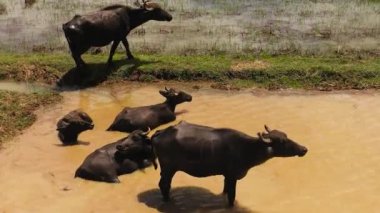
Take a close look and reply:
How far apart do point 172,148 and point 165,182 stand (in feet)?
1.84

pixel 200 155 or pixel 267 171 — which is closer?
pixel 200 155

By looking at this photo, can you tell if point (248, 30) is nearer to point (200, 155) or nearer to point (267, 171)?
point (267, 171)

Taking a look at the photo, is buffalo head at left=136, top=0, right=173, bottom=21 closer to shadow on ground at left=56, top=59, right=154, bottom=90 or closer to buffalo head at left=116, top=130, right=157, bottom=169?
shadow on ground at left=56, top=59, right=154, bottom=90

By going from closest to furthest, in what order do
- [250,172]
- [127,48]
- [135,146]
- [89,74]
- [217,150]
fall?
[217,150] → [135,146] → [250,172] → [89,74] → [127,48]

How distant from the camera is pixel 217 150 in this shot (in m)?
7.88

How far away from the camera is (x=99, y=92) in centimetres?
1291

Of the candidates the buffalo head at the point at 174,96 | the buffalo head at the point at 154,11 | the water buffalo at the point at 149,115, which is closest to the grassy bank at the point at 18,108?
the water buffalo at the point at 149,115

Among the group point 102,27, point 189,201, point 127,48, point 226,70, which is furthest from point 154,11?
point 189,201

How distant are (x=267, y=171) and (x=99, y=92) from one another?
502 cm

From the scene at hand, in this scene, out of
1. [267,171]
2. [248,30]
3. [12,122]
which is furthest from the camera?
[248,30]

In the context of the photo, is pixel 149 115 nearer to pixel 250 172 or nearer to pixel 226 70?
pixel 250 172

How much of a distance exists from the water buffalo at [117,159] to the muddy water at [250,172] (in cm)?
13

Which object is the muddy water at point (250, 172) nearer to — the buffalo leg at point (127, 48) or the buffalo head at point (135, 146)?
the buffalo head at point (135, 146)

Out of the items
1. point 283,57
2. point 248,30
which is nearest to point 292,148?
point 283,57
